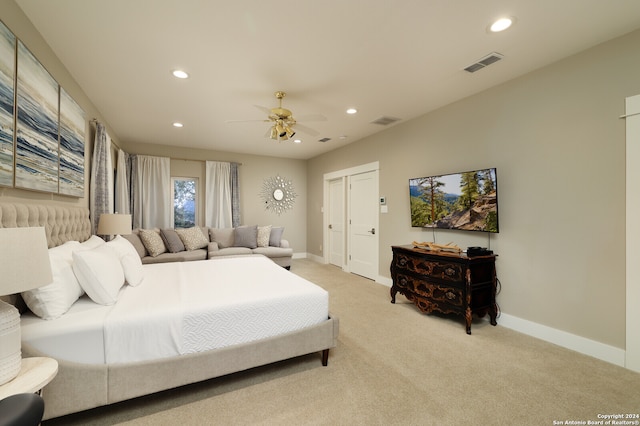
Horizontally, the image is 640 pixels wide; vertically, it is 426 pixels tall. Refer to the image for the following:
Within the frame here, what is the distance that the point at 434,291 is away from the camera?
3.08 metres

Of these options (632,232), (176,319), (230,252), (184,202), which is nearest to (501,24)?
(632,232)

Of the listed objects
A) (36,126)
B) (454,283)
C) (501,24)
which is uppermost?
(501,24)

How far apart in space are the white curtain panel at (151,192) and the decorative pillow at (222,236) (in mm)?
1017

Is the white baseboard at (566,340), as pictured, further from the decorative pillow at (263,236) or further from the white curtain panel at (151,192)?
the white curtain panel at (151,192)

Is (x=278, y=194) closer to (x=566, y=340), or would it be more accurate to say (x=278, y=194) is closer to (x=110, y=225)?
(x=110, y=225)

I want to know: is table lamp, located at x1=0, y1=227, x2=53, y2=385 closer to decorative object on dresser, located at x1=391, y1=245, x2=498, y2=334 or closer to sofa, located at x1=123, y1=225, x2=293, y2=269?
decorative object on dresser, located at x1=391, y1=245, x2=498, y2=334

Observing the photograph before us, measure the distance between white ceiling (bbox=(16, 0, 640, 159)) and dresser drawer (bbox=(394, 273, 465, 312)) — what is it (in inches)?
90.3

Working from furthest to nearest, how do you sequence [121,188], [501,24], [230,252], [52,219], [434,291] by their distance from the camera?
[230,252], [121,188], [434,291], [52,219], [501,24]

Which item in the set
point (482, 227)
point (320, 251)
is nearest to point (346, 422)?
point (482, 227)

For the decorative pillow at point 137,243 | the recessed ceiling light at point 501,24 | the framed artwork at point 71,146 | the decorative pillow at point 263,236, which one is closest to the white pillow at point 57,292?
the framed artwork at point 71,146

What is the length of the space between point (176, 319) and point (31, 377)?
65cm

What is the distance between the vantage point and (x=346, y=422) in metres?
1.58

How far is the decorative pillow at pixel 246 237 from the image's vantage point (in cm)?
546

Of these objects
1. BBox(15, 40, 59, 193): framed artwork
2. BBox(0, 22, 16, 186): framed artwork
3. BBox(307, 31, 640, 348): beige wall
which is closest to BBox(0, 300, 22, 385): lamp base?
BBox(0, 22, 16, 186): framed artwork
